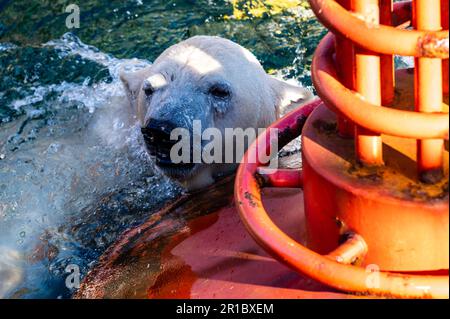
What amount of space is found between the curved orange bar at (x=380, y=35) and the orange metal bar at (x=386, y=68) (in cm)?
15

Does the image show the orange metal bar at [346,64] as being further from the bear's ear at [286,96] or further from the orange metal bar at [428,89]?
the bear's ear at [286,96]

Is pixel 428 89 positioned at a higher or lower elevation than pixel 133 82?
higher

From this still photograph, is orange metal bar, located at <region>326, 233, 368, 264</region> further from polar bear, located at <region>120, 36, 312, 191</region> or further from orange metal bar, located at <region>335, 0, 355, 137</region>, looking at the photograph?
polar bear, located at <region>120, 36, 312, 191</region>

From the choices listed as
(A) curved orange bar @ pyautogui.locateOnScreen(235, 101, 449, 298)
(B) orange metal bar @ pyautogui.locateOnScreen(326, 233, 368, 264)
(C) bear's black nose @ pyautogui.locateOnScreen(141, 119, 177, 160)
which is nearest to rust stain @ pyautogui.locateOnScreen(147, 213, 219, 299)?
(A) curved orange bar @ pyautogui.locateOnScreen(235, 101, 449, 298)

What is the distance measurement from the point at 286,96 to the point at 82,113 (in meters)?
1.26

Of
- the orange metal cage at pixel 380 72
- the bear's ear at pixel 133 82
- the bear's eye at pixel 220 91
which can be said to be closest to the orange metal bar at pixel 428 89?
the orange metal cage at pixel 380 72

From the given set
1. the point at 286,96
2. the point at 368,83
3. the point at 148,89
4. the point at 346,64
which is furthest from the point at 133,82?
the point at 368,83

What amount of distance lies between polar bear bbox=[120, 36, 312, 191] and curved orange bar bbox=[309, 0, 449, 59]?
5.82 feet

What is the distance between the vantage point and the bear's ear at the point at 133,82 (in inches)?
144

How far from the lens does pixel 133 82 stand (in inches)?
146

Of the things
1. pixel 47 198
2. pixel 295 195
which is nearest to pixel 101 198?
pixel 47 198

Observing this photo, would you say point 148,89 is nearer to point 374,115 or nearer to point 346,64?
point 346,64
